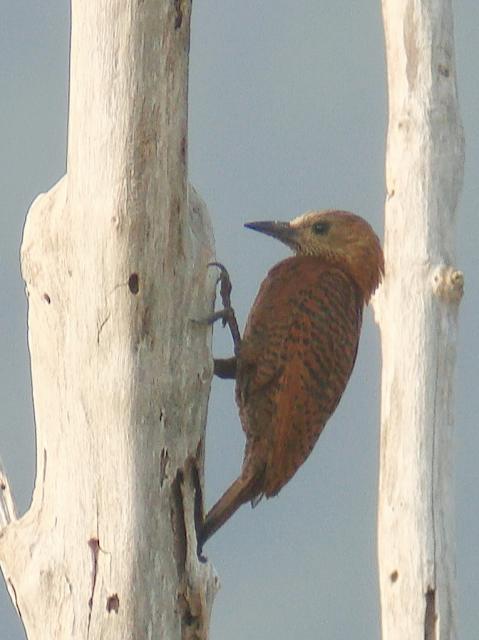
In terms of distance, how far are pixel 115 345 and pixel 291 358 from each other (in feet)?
4.14

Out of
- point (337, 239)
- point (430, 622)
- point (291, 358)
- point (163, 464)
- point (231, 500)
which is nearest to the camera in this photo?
point (163, 464)

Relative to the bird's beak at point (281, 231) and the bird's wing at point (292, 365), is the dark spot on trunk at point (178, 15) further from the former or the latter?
the bird's beak at point (281, 231)

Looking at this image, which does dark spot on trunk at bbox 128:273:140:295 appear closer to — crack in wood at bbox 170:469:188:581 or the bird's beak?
crack in wood at bbox 170:469:188:581

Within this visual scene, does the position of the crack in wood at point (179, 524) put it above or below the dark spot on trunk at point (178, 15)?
below

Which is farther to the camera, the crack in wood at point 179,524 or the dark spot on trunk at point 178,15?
the crack in wood at point 179,524

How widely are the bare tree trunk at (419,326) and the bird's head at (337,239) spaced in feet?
0.50

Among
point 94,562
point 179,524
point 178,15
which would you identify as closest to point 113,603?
point 94,562

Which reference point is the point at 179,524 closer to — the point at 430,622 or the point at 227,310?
the point at 227,310

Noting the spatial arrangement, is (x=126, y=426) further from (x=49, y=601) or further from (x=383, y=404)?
(x=383, y=404)

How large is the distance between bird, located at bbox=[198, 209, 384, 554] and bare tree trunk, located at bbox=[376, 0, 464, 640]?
153mm

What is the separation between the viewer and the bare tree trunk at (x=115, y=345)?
14.9ft

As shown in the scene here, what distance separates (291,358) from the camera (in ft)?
18.8

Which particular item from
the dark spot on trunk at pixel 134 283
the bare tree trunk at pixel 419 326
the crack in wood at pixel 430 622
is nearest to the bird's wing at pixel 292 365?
the bare tree trunk at pixel 419 326

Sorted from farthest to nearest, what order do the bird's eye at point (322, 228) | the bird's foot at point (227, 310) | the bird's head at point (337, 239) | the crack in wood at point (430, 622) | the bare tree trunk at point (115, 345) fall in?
the bird's eye at point (322, 228), the bird's head at point (337, 239), the crack in wood at point (430, 622), the bird's foot at point (227, 310), the bare tree trunk at point (115, 345)
